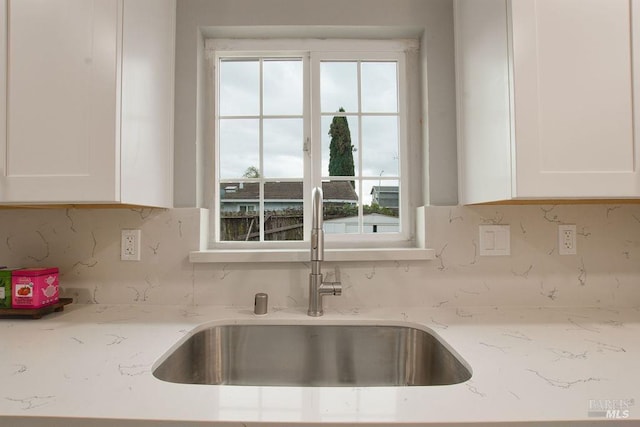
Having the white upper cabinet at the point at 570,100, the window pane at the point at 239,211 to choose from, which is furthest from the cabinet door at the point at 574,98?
the window pane at the point at 239,211

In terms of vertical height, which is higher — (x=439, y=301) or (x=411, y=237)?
(x=411, y=237)

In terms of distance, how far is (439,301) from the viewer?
129cm

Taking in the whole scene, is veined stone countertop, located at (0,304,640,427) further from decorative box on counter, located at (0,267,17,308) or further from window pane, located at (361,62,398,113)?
window pane, located at (361,62,398,113)

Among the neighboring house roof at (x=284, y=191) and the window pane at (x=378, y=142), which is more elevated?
the window pane at (x=378, y=142)

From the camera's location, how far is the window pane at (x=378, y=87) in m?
1.51

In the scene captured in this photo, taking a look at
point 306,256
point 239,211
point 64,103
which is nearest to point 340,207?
point 306,256

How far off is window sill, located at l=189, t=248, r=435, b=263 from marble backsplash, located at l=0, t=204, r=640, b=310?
35mm

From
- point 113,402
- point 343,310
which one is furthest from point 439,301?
point 113,402

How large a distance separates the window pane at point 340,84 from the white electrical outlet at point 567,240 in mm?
945

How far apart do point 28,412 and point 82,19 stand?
40.2 inches

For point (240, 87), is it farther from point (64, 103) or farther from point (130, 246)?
point (130, 246)

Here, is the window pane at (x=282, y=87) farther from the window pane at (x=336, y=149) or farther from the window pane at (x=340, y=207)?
the window pane at (x=340, y=207)

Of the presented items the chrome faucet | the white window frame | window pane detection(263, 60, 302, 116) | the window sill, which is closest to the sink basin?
the chrome faucet

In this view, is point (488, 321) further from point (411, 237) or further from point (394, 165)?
point (394, 165)
